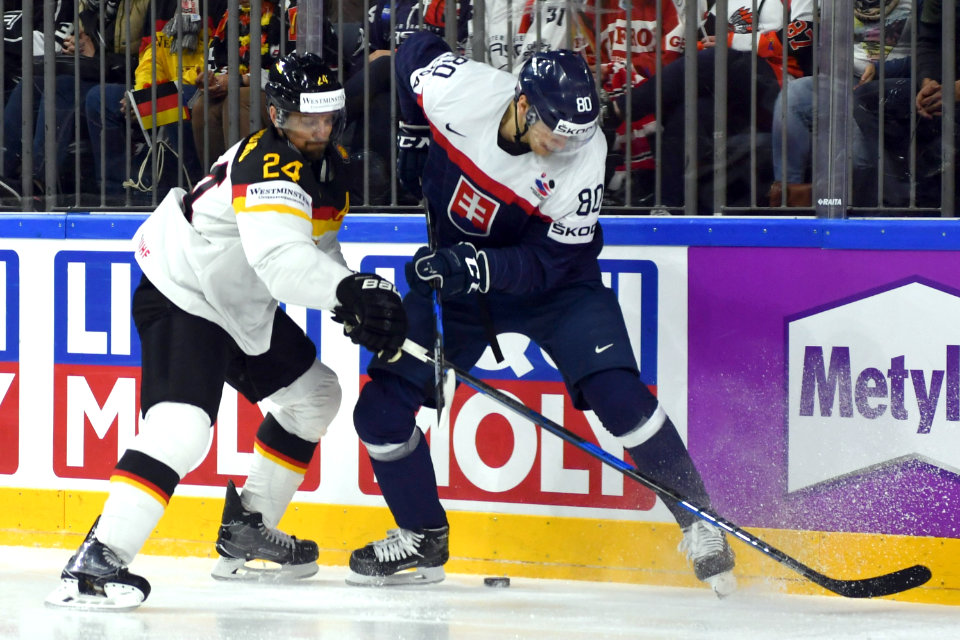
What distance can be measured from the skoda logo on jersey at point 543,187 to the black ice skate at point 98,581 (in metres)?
1.43

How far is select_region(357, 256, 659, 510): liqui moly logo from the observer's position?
4.17 meters

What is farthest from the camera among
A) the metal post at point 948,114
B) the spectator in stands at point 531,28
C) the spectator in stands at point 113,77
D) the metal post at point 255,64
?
the spectator in stands at point 113,77

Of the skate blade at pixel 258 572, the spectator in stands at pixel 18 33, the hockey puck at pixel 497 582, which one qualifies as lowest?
the hockey puck at pixel 497 582

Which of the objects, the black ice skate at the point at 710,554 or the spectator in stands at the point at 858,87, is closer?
the black ice skate at the point at 710,554

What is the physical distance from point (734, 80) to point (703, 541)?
1341mm

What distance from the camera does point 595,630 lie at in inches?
140

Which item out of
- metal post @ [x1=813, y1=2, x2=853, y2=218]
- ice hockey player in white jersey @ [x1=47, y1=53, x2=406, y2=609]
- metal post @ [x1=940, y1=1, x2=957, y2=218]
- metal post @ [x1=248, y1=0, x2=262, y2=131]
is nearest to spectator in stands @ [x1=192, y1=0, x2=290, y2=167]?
metal post @ [x1=248, y1=0, x2=262, y2=131]

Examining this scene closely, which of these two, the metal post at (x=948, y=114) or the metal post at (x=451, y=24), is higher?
the metal post at (x=451, y=24)

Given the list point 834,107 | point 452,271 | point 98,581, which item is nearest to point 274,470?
point 98,581

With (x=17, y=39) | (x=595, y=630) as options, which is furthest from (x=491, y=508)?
(x=17, y=39)

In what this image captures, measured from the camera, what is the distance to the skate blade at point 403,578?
4066 mm

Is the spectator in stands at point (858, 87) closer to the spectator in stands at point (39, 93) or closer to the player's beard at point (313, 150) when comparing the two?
the player's beard at point (313, 150)

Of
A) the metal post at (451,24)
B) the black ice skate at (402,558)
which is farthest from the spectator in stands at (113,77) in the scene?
the black ice skate at (402,558)

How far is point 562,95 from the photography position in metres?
3.57
